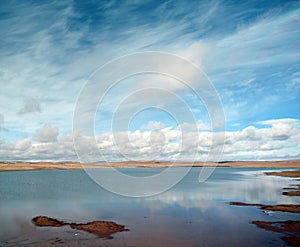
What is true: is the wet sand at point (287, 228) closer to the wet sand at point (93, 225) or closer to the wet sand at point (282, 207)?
the wet sand at point (282, 207)

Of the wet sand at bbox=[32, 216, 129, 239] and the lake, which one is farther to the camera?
the wet sand at bbox=[32, 216, 129, 239]

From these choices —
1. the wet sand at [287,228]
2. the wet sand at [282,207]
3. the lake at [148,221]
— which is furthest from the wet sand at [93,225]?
the wet sand at [282,207]

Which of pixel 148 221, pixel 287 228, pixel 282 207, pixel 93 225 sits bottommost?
pixel 287 228

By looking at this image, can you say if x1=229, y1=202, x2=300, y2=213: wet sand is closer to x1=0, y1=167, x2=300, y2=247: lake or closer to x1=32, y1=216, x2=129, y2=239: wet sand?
x1=0, y1=167, x2=300, y2=247: lake

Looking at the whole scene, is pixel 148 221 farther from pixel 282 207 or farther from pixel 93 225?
pixel 282 207

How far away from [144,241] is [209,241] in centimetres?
673

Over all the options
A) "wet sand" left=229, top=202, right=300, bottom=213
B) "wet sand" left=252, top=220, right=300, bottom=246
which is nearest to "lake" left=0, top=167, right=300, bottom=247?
"wet sand" left=252, top=220, right=300, bottom=246

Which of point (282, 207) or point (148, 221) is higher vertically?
point (282, 207)

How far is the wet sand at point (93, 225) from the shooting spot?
31.1 m

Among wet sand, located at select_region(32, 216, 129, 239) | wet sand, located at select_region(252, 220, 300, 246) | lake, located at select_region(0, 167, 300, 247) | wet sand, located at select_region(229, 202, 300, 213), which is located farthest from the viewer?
wet sand, located at select_region(229, 202, 300, 213)

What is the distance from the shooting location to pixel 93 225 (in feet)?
111

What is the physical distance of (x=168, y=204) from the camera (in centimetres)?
5084

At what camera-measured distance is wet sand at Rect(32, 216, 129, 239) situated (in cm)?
3109

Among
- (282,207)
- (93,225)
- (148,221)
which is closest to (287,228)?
(282,207)
